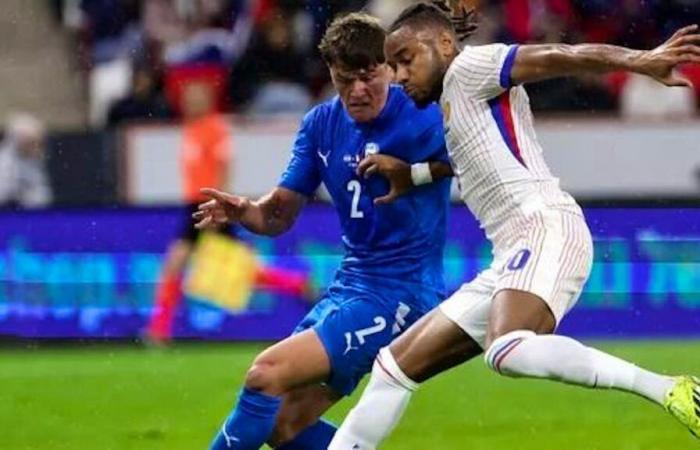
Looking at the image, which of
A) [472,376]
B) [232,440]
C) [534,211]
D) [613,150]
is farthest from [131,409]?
[613,150]

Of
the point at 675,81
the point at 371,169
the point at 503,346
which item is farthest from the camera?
the point at 371,169

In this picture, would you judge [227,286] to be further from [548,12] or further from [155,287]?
[548,12]

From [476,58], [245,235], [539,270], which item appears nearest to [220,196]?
[476,58]

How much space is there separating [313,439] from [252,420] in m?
0.37

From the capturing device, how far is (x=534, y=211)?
684 centimetres

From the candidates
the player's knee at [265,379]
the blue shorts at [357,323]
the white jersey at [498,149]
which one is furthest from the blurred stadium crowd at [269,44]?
the white jersey at [498,149]

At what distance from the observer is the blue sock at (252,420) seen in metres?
7.14

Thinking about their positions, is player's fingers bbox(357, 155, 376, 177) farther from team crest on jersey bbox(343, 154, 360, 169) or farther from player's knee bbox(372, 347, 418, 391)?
player's knee bbox(372, 347, 418, 391)

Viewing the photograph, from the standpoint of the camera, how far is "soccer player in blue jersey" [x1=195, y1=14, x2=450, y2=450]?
729 cm

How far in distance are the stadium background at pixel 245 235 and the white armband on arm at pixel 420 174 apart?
7.19 feet

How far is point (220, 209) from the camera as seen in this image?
297 inches

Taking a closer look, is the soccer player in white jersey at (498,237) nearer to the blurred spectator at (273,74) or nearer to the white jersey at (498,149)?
the white jersey at (498,149)

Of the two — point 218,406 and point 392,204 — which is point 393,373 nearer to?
point 392,204

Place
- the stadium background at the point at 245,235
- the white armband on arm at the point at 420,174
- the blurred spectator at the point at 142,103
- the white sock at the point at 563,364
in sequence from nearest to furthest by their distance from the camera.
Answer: the white sock at the point at 563,364
the white armband on arm at the point at 420,174
the stadium background at the point at 245,235
the blurred spectator at the point at 142,103
